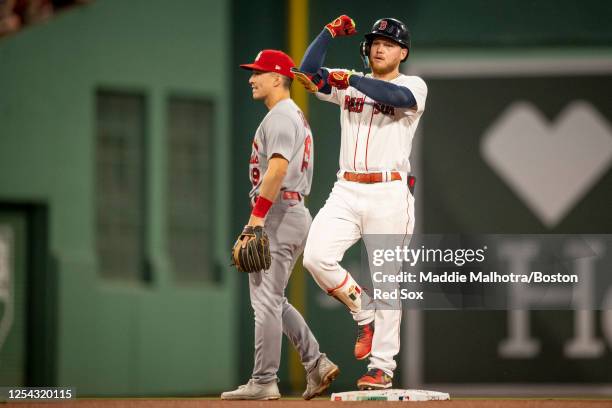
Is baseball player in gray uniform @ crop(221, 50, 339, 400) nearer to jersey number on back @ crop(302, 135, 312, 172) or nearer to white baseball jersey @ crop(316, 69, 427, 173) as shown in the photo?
jersey number on back @ crop(302, 135, 312, 172)

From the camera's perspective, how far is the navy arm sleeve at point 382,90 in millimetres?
6332

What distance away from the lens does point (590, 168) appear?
9.39 meters

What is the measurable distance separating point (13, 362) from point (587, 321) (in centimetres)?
437

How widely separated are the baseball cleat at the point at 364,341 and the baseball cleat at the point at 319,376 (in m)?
0.22

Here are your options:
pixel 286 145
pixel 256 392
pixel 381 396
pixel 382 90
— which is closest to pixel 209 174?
pixel 286 145

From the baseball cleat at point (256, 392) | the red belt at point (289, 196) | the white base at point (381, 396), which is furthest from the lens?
the red belt at point (289, 196)

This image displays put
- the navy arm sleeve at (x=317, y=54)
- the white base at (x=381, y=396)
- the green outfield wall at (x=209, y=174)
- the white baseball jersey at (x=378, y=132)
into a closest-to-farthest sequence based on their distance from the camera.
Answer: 1. the white base at (x=381, y=396)
2. the navy arm sleeve at (x=317, y=54)
3. the white baseball jersey at (x=378, y=132)
4. the green outfield wall at (x=209, y=174)

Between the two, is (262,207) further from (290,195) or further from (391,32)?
(391,32)

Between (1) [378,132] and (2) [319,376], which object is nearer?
(1) [378,132]

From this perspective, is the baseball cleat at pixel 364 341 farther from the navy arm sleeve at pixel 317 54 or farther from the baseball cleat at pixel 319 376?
the navy arm sleeve at pixel 317 54

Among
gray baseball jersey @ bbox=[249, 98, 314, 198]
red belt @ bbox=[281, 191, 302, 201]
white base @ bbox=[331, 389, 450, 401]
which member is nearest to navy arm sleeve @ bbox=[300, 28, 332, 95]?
gray baseball jersey @ bbox=[249, 98, 314, 198]

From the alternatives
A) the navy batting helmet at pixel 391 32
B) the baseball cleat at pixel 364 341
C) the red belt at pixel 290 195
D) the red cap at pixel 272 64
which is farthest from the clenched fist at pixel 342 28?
the baseball cleat at pixel 364 341

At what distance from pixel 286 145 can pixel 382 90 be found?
588 millimetres

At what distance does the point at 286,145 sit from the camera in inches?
260
